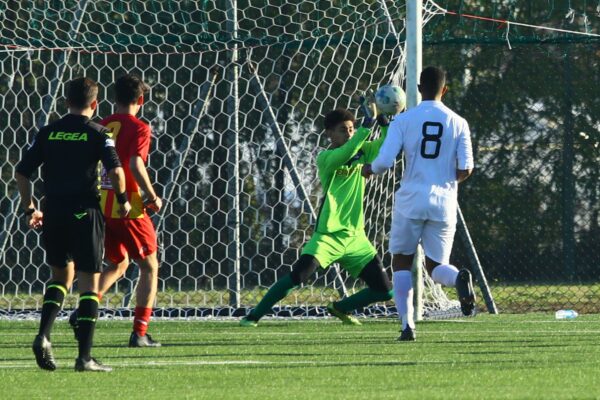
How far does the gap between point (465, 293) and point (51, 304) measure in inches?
98.7

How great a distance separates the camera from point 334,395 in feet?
19.9

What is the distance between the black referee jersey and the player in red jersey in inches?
48.9

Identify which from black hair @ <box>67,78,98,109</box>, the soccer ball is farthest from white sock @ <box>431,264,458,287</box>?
black hair @ <box>67,78,98,109</box>

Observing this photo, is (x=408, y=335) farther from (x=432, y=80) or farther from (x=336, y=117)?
(x=336, y=117)

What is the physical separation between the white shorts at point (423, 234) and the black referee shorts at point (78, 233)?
7.68ft

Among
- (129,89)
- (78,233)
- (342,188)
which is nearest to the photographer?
(78,233)

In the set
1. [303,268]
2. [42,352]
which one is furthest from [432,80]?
[42,352]

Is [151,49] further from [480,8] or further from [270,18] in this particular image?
[480,8]

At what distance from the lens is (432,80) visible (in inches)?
353

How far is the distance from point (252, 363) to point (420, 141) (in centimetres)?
204

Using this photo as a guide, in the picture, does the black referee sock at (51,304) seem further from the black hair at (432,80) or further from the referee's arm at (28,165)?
the black hair at (432,80)

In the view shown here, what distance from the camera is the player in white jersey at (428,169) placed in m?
8.91

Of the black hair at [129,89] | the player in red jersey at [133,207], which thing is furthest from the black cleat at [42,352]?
the black hair at [129,89]

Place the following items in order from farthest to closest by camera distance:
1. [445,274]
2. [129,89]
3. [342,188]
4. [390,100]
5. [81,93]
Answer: [342,188] < [390,100] < [445,274] < [129,89] < [81,93]
